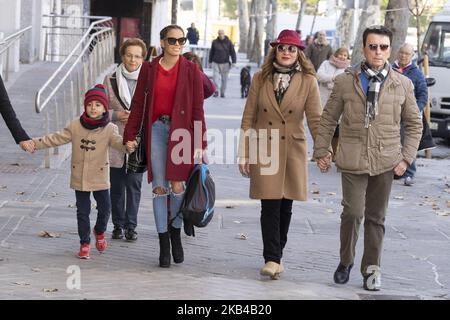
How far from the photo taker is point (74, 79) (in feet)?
66.4

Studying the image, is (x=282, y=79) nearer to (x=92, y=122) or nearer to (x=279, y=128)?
(x=279, y=128)

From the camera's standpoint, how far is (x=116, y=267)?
8.91 meters

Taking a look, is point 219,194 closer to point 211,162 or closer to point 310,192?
point 310,192

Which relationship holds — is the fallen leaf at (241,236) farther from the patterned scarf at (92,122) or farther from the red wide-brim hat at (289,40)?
the red wide-brim hat at (289,40)

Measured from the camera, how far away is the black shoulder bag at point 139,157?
896 centimetres

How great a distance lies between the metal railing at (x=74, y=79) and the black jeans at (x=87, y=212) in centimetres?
494

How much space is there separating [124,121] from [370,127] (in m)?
2.57

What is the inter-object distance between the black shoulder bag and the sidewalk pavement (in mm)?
722

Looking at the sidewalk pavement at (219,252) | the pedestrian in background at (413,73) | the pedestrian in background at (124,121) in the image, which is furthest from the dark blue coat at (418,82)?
the pedestrian in background at (124,121)

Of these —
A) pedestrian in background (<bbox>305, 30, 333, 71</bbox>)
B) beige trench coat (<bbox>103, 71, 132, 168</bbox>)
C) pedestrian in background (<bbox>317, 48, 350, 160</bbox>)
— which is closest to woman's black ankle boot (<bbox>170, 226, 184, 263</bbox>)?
beige trench coat (<bbox>103, 71, 132, 168</bbox>)

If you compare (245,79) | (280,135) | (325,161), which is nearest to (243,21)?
(245,79)

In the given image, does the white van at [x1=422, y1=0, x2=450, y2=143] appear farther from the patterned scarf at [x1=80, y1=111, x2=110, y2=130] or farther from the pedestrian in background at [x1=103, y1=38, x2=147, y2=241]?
the patterned scarf at [x1=80, y1=111, x2=110, y2=130]

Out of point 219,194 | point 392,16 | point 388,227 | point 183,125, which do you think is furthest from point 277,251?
point 392,16

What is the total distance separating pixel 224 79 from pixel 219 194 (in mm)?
20036
